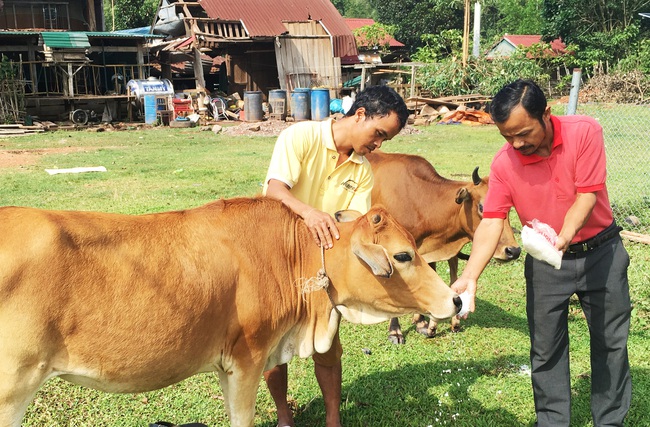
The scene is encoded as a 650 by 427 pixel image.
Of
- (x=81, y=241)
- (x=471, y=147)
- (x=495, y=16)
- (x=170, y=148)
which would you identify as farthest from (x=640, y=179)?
(x=495, y=16)

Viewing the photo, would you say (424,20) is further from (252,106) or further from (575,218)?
(575,218)

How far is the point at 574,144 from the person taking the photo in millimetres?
3789

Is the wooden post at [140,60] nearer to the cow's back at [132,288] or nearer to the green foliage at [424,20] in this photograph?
the cow's back at [132,288]

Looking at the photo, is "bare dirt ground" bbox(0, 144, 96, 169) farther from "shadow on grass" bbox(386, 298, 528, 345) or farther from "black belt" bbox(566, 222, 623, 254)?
"black belt" bbox(566, 222, 623, 254)

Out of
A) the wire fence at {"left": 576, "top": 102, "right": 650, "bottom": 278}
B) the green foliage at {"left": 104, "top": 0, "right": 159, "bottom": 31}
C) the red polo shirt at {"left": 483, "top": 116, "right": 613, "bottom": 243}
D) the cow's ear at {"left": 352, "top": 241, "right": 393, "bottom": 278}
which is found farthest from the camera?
the green foliage at {"left": 104, "top": 0, "right": 159, "bottom": 31}

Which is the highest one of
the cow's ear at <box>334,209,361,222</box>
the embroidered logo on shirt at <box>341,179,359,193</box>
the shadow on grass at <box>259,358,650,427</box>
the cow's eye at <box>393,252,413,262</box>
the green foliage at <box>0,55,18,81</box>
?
the green foliage at <box>0,55,18,81</box>

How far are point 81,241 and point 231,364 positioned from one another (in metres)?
1.04

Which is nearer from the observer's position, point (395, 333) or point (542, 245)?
point (542, 245)

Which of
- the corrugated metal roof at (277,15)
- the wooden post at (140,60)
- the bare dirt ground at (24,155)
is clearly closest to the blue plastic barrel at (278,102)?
the corrugated metal roof at (277,15)

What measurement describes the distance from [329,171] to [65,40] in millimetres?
24328

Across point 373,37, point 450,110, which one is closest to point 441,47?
point 373,37

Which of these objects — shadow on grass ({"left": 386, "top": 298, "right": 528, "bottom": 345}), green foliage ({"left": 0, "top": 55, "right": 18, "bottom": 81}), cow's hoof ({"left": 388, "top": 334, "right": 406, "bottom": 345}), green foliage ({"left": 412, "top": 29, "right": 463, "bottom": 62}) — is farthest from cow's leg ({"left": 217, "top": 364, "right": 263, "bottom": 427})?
green foliage ({"left": 412, "top": 29, "right": 463, "bottom": 62})

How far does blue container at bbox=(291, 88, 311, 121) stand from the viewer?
25.6m

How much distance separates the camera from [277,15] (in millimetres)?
30234
